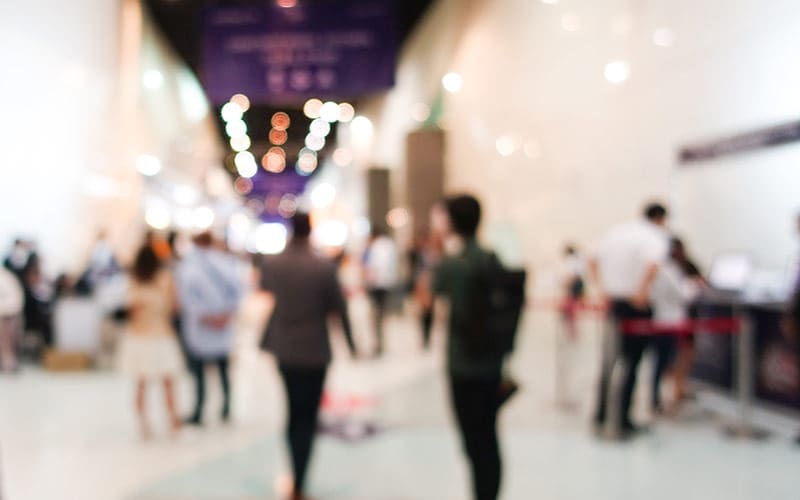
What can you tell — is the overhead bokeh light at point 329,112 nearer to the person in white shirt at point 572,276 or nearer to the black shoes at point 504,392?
the person in white shirt at point 572,276

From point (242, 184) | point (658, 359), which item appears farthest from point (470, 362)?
point (242, 184)

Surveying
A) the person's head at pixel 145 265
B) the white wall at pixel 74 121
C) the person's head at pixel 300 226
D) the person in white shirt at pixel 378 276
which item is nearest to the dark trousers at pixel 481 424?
the person's head at pixel 300 226

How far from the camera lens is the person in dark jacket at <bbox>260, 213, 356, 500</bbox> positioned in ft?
13.3

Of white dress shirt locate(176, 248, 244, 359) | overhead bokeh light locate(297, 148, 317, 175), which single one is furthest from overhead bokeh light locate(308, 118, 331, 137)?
white dress shirt locate(176, 248, 244, 359)

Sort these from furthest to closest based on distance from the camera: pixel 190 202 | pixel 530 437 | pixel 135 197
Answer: pixel 190 202, pixel 135 197, pixel 530 437

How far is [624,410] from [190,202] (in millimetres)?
16804

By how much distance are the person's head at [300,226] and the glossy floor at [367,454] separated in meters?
1.41

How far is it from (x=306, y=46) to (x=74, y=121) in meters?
3.43

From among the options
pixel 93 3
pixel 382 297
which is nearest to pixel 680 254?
pixel 382 297

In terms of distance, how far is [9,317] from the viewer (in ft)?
28.2

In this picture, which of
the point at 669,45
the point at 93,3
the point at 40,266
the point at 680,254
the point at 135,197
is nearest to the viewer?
the point at 680,254

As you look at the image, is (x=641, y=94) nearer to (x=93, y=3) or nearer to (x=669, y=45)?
(x=669, y=45)

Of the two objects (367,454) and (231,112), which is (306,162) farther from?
(367,454)

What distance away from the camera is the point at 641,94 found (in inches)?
338
